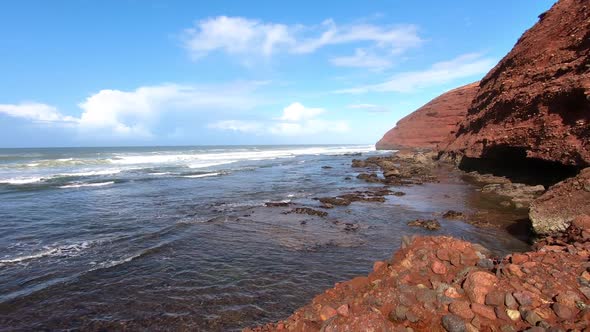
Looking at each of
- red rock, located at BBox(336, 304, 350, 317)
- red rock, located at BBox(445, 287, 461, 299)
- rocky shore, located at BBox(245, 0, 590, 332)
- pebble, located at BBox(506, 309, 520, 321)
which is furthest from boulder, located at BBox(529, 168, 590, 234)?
red rock, located at BBox(336, 304, 350, 317)

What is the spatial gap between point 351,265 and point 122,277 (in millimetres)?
5943

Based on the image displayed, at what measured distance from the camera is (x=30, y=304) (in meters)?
7.13

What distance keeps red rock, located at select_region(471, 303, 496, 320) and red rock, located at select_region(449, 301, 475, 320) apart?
67 millimetres

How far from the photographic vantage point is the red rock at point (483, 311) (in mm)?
4039

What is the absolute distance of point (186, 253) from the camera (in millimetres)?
10078

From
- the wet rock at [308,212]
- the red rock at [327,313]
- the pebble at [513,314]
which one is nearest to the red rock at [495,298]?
the pebble at [513,314]

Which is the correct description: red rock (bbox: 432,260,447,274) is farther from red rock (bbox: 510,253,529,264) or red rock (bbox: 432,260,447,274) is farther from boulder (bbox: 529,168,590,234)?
boulder (bbox: 529,168,590,234)

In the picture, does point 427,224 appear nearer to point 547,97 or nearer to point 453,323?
point 453,323

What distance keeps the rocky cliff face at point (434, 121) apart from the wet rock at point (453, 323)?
7051 cm

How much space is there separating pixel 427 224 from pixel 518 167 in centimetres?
1598

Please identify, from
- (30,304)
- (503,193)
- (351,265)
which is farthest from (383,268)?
(503,193)

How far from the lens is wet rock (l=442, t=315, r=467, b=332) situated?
Answer: 155 inches

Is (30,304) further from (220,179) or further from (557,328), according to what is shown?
(220,179)

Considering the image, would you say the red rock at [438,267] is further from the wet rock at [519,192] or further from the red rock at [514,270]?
the wet rock at [519,192]
